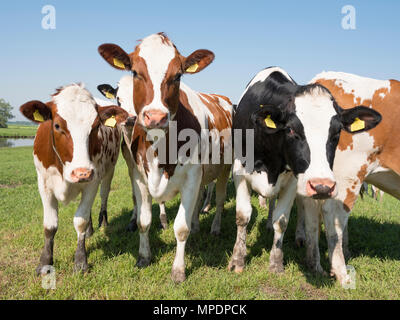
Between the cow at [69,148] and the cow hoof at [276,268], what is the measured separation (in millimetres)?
2500

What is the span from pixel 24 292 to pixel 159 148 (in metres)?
2.28

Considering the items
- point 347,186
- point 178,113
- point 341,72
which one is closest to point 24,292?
point 178,113

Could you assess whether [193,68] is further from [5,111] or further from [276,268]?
[5,111]

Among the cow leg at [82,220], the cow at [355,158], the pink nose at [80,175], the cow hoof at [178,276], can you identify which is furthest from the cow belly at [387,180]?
the cow leg at [82,220]

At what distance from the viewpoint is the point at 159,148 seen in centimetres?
362

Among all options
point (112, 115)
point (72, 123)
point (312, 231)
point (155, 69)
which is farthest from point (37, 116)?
point (312, 231)

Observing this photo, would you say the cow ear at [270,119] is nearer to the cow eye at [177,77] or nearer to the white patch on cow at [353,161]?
the cow eye at [177,77]

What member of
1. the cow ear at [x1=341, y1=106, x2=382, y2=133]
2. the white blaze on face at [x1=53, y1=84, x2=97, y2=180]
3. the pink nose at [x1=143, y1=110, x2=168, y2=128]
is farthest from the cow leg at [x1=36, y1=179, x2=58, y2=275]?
the cow ear at [x1=341, y1=106, x2=382, y2=133]

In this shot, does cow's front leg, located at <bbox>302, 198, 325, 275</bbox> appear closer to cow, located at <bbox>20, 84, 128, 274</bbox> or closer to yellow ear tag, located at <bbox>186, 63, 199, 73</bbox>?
yellow ear tag, located at <bbox>186, 63, 199, 73</bbox>

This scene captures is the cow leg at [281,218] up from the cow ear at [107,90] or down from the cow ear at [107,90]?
down

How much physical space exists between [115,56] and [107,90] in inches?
94.5

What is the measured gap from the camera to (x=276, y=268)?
160 inches

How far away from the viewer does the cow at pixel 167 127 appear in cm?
309

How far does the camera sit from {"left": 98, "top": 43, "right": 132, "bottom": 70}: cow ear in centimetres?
332
